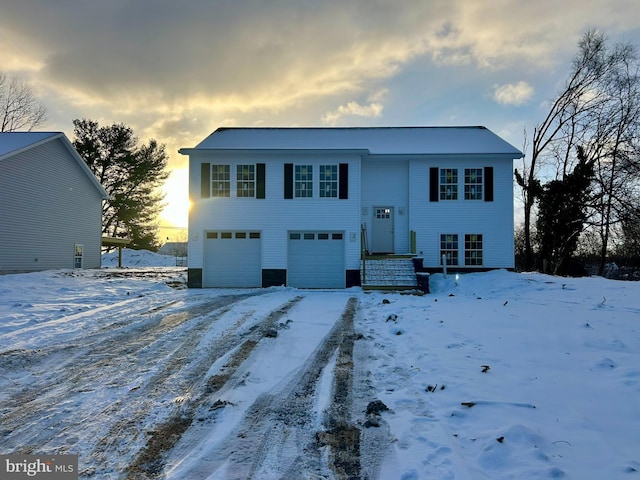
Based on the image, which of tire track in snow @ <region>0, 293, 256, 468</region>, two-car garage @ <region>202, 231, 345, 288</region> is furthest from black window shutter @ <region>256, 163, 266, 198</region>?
tire track in snow @ <region>0, 293, 256, 468</region>

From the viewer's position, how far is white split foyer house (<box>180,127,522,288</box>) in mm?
15438

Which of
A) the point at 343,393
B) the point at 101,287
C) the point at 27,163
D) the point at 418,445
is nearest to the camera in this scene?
the point at 418,445

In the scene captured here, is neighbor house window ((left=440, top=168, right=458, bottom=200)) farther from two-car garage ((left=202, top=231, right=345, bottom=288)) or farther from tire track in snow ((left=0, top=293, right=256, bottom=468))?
tire track in snow ((left=0, top=293, right=256, bottom=468))

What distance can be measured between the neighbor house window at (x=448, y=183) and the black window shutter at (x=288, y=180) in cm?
672

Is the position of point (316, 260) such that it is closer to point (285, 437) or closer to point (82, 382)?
point (82, 382)

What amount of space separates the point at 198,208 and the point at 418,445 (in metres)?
14.3

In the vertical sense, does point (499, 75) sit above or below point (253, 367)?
above

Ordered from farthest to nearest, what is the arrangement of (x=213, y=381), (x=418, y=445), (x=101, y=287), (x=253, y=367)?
(x=101, y=287) < (x=253, y=367) < (x=213, y=381) < (x=418, y=445)

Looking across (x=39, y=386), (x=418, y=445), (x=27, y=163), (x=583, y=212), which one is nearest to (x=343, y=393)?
(x=418, y=445)

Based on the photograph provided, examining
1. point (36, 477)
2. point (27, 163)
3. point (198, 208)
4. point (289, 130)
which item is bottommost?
point (36, 477)

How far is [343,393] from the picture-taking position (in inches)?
160

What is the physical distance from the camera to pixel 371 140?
17875 millimetres

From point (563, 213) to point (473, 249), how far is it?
9653mm

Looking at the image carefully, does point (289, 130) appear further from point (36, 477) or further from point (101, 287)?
point (36, 477)
